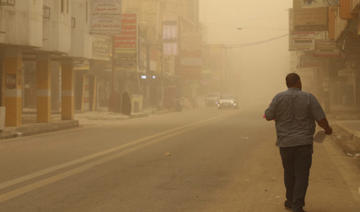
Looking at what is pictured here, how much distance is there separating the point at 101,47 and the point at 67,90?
722 inches

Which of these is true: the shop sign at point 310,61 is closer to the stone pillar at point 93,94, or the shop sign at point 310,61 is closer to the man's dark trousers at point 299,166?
the stone pillar at point 93,94

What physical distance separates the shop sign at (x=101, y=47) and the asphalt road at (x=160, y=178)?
29743mm

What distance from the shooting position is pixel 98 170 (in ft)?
35.3

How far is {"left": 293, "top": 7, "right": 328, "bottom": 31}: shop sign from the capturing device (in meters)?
25.0

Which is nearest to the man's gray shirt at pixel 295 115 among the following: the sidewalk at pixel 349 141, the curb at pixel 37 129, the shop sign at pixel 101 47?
the sidewalk at pixel 349 141

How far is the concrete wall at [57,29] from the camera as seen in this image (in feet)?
79.6

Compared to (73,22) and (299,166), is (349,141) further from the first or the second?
(73,22)

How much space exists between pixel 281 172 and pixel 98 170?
145 inches

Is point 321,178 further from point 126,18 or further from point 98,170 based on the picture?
point 126,18

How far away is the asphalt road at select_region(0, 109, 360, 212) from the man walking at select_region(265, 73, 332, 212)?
1.65 feet

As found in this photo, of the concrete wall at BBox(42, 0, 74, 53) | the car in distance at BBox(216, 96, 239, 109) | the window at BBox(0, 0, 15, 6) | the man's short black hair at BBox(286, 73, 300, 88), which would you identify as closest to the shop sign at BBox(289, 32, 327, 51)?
the concrete wall at BBox(42, 0, 74, 53)

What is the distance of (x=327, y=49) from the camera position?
30625 millimetres

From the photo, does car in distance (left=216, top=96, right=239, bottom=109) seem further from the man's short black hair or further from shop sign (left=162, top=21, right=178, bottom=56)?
the man's short black hair

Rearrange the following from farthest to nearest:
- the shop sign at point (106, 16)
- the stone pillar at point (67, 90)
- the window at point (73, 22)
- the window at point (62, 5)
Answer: the shop sign at point (106, 16), the stone pillar at point (67, 90), the window at point (73, 22), the window at point (62, 5)
